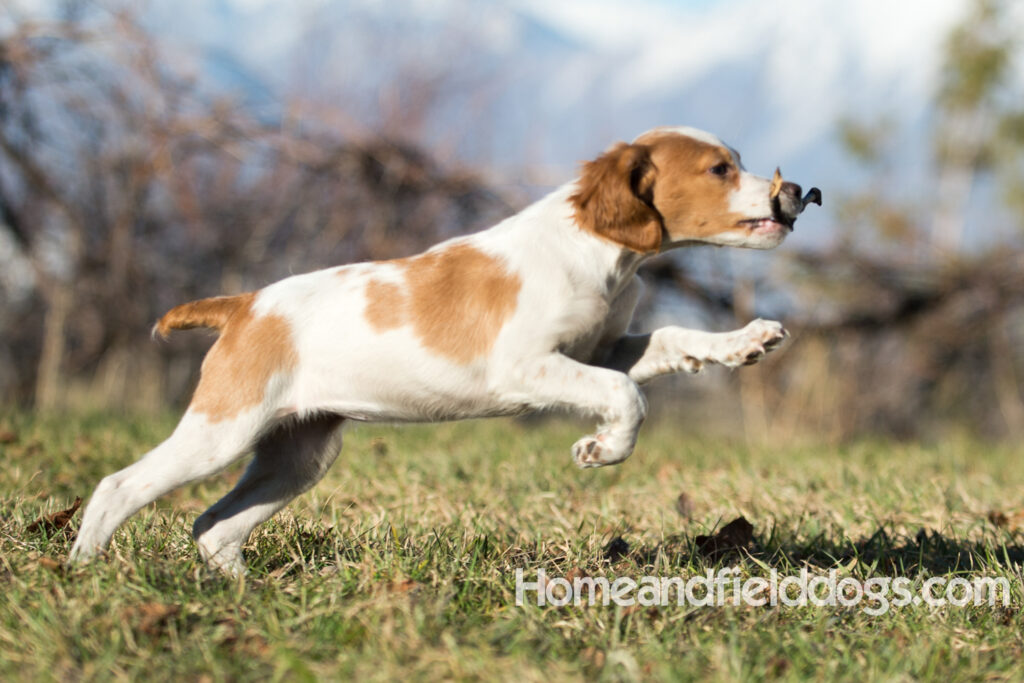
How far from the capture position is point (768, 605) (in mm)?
2752

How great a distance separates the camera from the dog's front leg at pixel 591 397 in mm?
2850

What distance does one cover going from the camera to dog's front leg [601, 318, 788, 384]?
2941mm

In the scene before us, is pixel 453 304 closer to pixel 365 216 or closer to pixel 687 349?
pixel 687 349

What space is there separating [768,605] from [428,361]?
1.14 metres

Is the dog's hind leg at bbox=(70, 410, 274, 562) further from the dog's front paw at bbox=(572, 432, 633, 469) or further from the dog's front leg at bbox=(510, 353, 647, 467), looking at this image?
the dog's front paw at bbox=(572, 432, 633, 469)

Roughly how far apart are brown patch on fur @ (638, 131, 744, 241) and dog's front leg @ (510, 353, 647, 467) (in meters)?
0.60

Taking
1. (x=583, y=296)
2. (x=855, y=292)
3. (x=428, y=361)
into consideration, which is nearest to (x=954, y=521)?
(x=583, y=296)

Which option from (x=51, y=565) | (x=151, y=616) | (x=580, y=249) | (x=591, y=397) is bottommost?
(x=51, y=565)

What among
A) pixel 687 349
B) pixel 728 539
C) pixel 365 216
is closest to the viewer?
pixel 687 349

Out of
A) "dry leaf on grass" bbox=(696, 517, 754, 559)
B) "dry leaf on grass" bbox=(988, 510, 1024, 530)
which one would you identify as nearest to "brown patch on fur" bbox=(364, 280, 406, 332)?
"dry leaf on grass" bbox=(696, 517, 754, 559)

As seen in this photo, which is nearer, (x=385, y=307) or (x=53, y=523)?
(x=385, y=307)

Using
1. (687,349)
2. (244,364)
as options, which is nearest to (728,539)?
(687,349)

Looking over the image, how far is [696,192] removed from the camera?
3178 millimetres

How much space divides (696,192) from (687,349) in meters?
0.49
